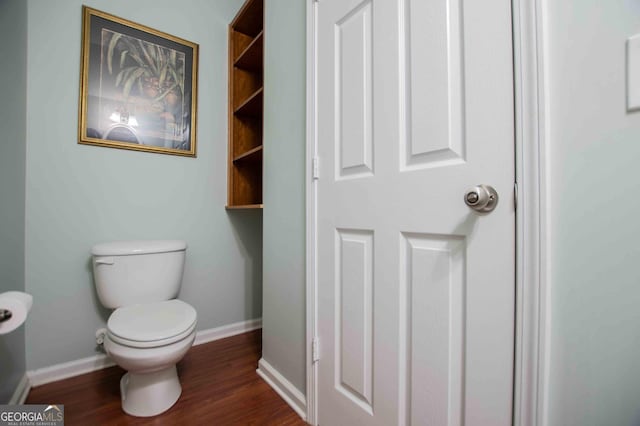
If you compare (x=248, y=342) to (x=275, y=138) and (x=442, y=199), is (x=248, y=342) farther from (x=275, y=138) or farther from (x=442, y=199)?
(x=442, y=199)

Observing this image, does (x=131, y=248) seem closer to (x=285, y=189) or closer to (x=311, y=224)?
(x=285, y=189)

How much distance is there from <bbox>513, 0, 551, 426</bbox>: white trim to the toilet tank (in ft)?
5.02

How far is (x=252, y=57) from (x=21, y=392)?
2.17m

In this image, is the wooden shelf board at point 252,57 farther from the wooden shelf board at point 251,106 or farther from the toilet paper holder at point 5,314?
the toilet paper holder at point 5,314

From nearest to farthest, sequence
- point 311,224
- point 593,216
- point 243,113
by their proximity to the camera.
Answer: point 593,216
point 311,224
point 243,113

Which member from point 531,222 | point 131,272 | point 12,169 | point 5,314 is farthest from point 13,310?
point 531,222

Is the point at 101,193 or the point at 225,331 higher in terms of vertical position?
the point at 101,193

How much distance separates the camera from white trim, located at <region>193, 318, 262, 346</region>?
5.78 feet

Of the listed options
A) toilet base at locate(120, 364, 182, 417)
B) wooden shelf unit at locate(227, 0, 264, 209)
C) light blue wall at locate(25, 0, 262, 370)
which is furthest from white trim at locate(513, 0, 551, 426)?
light blue wall at locate(25, 0, 262, 370)

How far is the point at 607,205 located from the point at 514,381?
0.39 metres

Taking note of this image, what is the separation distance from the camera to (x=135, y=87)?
1.54 metres

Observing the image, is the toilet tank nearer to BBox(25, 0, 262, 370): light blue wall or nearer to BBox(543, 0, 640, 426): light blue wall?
BBox(25, 0, 262, 370): light blue wall


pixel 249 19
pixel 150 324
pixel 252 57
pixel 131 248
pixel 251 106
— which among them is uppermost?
pixel 249 19

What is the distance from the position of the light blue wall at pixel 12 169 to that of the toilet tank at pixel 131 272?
0.93 ft
